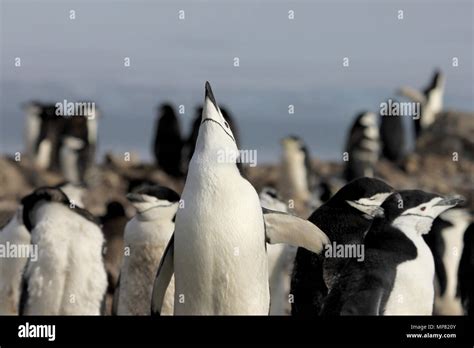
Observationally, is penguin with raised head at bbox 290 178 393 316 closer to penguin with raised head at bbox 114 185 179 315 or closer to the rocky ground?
penguin with raised head at bbox 114 185 179 315

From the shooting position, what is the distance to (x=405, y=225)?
231 inches

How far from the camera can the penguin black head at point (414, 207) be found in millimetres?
5891

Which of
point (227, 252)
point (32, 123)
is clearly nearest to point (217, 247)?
point (227, 252)

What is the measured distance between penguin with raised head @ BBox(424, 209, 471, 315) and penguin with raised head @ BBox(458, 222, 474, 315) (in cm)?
137

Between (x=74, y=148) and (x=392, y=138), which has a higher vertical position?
(x=392, y=138)

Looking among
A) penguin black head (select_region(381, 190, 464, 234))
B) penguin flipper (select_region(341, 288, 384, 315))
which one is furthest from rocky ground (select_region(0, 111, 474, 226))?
penguin flipper (select_region(341, 288, 384, 315))

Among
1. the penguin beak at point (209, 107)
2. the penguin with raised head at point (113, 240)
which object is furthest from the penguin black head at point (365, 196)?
the penguin with raised head at point (113, 240)

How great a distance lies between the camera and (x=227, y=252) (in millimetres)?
5793

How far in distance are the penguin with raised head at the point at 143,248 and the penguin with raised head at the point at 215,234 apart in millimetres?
1147

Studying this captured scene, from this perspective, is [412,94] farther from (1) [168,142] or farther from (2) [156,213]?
(2) [156,213]

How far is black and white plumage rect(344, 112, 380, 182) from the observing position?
Result: 802 inches

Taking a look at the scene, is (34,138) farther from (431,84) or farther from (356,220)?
(356,220)

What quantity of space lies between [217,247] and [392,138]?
777 inches
